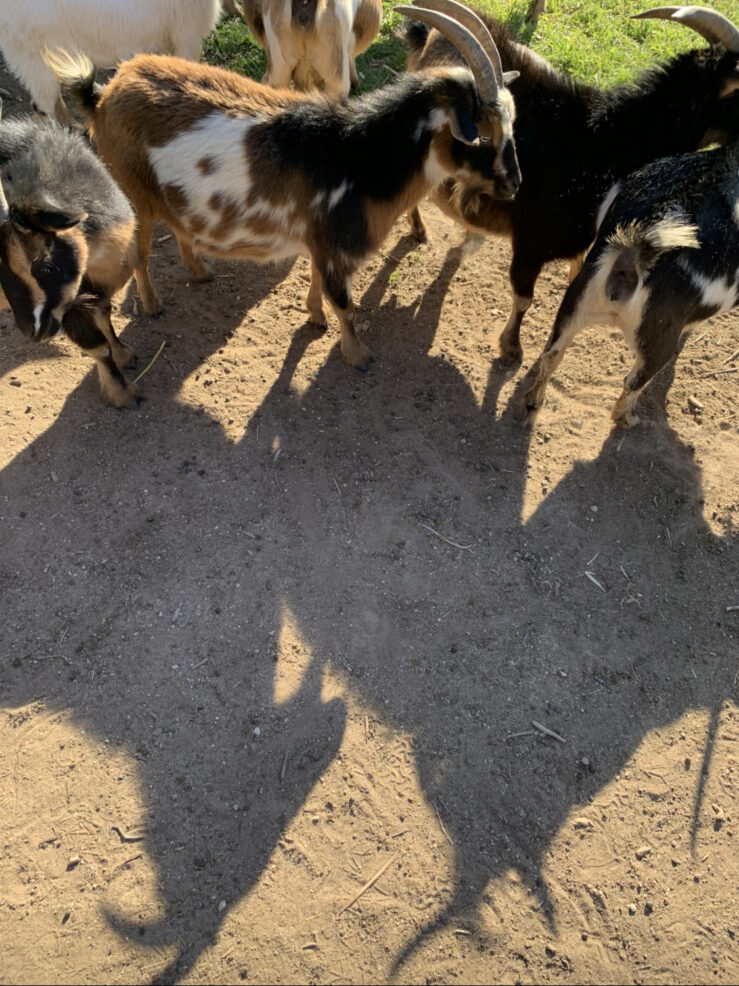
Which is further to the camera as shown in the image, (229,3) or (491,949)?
(229,3)

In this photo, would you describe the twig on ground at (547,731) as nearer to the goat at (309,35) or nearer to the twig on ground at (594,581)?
the twig on ground at (594,581)

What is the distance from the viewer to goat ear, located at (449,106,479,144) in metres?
4.16

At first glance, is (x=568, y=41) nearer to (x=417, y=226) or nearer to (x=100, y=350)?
(x=417, y=226)

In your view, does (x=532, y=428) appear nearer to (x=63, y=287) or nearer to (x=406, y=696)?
(x=406, y=696)

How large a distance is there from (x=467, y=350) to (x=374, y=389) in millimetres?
835

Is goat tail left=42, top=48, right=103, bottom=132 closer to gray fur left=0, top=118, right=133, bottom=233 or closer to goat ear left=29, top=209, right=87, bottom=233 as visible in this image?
gray fur left=0, top=118, right=133, bottom=233

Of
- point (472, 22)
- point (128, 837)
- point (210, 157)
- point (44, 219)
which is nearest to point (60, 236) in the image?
point (44, 219)

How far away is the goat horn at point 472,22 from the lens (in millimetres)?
4273

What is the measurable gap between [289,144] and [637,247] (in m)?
A: 2.16

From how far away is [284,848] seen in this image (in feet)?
10.5

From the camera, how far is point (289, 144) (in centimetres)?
429

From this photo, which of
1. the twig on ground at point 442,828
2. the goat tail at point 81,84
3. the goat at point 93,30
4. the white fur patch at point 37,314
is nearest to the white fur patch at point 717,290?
the twig on ground at point 442,828

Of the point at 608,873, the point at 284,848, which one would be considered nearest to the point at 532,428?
the point at 608,873

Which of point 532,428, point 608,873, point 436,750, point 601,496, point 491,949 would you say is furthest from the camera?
point 532,428
